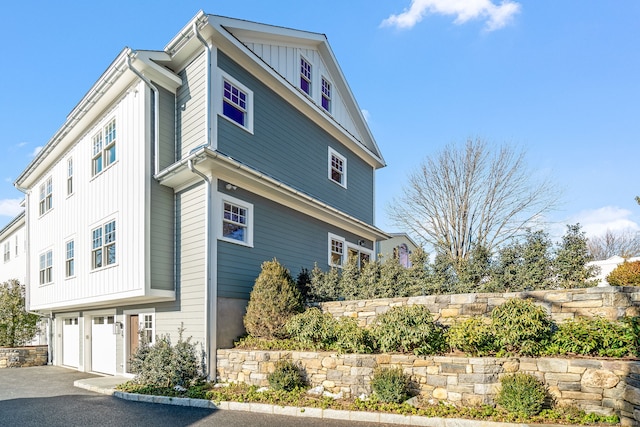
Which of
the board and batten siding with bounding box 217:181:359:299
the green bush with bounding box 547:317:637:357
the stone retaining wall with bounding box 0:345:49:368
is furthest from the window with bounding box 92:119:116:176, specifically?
the green bush with bounding box 547:317:637:357

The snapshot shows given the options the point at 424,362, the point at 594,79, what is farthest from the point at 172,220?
the point at 594,79

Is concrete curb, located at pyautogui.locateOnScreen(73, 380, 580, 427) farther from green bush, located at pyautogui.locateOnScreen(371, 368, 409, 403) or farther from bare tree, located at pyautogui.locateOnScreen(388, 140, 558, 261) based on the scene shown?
bare tree, located at pyautogui.locateOnScreen(388, 140, 558, 261)

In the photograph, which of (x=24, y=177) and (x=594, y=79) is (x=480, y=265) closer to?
(x=594, y=79)

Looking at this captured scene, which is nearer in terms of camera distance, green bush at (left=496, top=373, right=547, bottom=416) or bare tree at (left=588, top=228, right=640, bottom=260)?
green bush at (left=496, top=373, right=547, bottom=416)

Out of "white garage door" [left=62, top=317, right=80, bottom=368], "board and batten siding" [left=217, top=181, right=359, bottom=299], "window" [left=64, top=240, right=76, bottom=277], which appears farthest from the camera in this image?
"white garage door" [left=62, top=317, right=80, bottom=368]

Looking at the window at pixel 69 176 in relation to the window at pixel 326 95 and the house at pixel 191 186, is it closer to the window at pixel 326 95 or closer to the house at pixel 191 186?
the house at pixel 191 186

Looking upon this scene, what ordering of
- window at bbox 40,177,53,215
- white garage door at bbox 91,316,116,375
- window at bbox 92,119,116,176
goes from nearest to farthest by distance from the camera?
window at bbox 92,119,116,176, white garage door at bbox 91,316,116,375, window at bbox 40,177,53,215

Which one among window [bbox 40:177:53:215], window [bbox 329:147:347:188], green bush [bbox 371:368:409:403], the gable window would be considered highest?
the gable window

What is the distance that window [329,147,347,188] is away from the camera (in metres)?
14.9

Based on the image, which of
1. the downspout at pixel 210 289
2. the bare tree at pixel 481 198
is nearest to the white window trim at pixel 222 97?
the downspout at pixel 210 289

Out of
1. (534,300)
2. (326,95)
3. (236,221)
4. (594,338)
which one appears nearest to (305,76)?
(326,95)

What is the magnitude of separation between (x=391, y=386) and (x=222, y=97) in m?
7.64

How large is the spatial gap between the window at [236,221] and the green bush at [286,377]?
3.36 meters

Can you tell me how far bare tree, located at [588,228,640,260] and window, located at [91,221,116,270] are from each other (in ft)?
114
